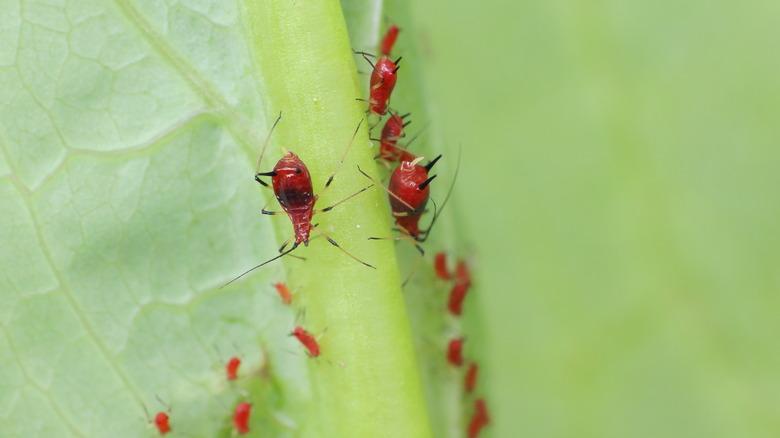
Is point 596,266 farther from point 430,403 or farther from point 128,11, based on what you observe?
point 128,11

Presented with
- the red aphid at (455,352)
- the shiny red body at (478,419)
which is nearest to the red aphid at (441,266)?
the red aphid at (455,352)

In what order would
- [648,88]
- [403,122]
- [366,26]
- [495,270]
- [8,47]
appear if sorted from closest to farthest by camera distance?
[8,47]
[366,26]
[403,122]
[648,88]
[495,270]

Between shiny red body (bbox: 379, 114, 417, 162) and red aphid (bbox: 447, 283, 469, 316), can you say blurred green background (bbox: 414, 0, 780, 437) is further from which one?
shiny red body (bbox: 379, 114, 417, 162)

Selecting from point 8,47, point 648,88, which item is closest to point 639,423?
point 648,88

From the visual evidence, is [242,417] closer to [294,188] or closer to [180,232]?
[180,232]

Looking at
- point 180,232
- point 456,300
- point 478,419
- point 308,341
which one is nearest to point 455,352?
point 456,300

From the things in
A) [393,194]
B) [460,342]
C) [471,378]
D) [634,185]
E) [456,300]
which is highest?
[393,194]

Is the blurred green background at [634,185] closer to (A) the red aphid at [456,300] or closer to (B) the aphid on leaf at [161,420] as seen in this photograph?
(A) the red aphid at [456,300]
